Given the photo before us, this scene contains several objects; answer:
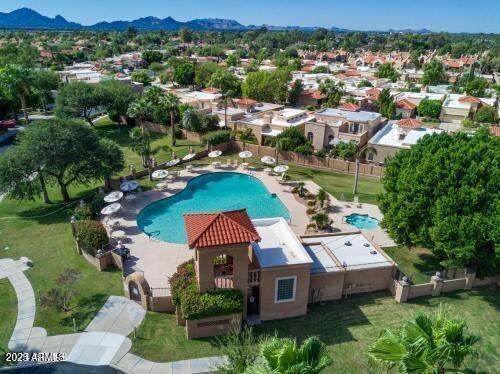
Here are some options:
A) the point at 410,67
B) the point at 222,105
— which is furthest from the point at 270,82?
the point at 410,67

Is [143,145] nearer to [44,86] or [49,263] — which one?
[49,263]

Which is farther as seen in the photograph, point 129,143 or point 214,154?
Answer: point 129,143

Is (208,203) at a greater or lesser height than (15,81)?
lesser

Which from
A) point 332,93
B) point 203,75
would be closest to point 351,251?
point 332,93

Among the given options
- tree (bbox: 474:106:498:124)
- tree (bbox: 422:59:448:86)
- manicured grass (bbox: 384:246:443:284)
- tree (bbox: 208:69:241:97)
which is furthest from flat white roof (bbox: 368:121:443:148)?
tree (bbox: 422:59:448:86)

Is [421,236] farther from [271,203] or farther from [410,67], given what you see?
[410,67]

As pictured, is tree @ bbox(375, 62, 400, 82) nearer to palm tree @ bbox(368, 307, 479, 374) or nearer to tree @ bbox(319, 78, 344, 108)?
tree @ bbox(319, 78, 344, 108)
